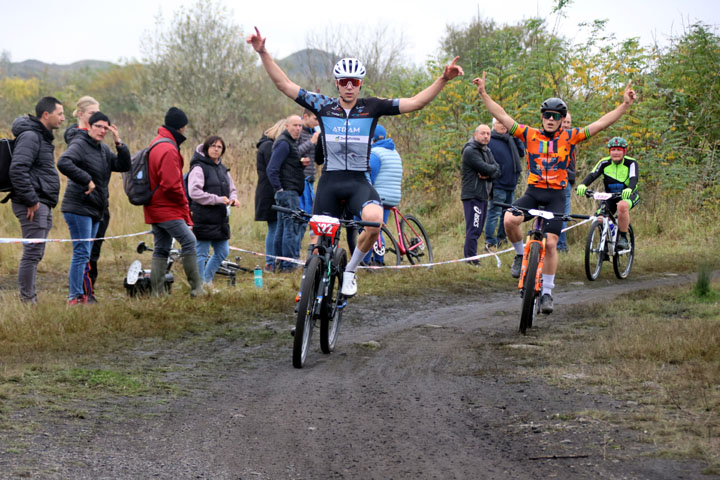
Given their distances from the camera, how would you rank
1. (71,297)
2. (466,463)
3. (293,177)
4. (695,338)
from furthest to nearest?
(293,177), (71,297), (695,338), (466,463)

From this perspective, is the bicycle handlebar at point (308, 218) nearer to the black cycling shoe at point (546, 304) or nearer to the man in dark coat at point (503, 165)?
the black cycling shoe at point (546, 304)

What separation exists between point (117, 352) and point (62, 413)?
202 cm

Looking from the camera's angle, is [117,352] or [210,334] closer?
[117,352]

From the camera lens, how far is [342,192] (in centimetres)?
745

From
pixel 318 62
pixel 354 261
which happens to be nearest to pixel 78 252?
pixel 354 261

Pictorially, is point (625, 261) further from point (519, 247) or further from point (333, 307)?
point (333, 307)

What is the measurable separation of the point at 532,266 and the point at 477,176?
5083 mm

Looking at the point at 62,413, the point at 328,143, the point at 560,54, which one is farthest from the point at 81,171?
the point at 560,54

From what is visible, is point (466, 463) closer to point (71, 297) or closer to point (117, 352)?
point (117, 352)

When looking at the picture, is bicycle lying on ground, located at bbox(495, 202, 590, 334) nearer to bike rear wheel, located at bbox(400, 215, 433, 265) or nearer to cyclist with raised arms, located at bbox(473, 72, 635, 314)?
cyclist with raised arms, located at bbox(473, 72, 635, 314)

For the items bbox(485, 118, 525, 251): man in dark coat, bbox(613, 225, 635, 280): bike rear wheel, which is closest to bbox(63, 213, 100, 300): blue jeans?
bbox(485, 118, 525, 251): man in dark coat

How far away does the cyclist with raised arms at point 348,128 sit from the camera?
739cm

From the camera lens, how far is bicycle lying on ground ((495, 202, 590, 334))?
26.5 ft

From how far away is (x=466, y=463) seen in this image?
4340 mm
